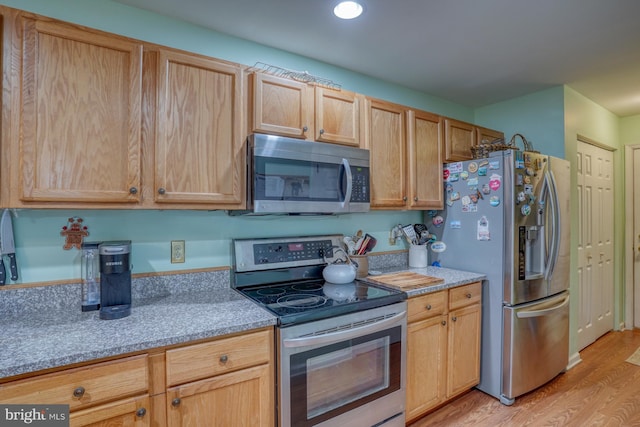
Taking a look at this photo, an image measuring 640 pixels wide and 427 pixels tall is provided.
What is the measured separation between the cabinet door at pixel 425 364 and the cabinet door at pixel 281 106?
1.33 metres

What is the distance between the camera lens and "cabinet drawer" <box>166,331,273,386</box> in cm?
125

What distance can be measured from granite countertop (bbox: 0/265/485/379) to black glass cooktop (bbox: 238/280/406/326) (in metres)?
0.08

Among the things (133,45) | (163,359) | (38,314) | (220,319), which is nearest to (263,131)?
(133,45)

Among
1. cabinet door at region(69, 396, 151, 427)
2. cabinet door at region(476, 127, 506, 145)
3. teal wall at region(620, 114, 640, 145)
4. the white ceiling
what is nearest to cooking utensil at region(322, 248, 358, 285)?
cabinet door at region(69, 396, 151, 427)

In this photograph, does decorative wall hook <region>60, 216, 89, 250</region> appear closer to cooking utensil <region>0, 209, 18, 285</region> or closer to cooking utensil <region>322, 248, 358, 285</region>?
cooking utensil <region>0, 209, 18, 285</region>

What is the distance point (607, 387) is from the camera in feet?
8.18

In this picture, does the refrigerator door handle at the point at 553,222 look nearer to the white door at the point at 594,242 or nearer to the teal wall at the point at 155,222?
the white door at the point at 594,242

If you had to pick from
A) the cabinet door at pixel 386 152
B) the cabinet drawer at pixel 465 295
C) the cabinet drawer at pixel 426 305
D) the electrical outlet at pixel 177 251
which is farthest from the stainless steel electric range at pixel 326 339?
the cabinet door at pixel 386 152

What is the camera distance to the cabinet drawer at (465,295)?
→ 7.13 feet

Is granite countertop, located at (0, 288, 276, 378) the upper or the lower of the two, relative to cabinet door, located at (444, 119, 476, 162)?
lower

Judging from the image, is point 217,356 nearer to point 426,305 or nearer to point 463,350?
point 426,305

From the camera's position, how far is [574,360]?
2.85 metres

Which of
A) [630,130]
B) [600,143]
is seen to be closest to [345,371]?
[600,143]

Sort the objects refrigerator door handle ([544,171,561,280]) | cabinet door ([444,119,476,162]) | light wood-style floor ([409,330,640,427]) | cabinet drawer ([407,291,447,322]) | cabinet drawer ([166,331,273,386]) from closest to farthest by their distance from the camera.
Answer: cabinet drawer ([166,331,273,386])
cabinet drawer ([407,291,447,322])
light wood-style floor ([409,330,640,427])
refrigerator door handle ([544,171,561,280])
cabinet door ([444,119,476,162])
